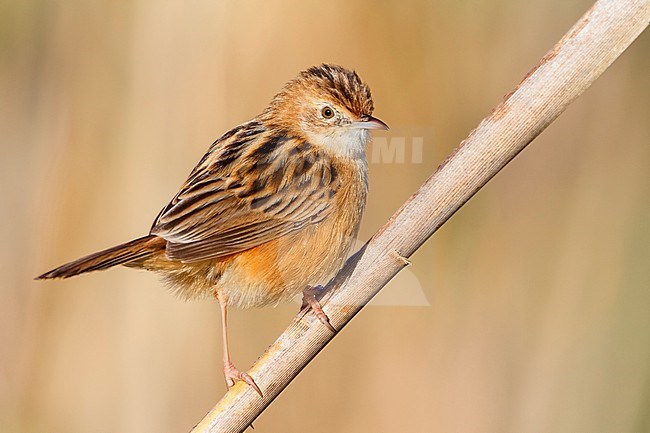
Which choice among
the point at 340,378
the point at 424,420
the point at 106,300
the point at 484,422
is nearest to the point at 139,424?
the point at 106,300

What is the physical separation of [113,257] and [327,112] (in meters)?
1.13

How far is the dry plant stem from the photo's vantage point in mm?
2578

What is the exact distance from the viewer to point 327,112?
12.3 ft

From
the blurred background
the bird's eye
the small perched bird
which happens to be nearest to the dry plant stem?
the small perched bird

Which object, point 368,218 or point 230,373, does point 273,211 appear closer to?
point 230,373

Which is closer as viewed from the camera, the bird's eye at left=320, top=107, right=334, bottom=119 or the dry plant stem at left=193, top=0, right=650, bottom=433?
the dry plant stem at left=193, top=0, right=650, bottom=433

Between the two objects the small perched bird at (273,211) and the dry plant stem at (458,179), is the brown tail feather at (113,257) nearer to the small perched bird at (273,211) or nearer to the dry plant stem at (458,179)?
the small perched bird at (273,211)

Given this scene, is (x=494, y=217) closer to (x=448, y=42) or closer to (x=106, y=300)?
(x=448, y=42)

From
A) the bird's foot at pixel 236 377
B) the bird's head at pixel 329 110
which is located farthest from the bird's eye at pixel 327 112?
the bird's foot at pixel 236 377

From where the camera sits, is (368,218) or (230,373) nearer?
(230,373)

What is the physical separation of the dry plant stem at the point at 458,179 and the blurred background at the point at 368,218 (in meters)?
1.98

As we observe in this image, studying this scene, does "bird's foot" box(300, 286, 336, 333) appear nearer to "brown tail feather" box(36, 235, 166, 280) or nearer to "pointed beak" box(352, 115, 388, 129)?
"brown tail feather" box(36, 235, 166, 280)

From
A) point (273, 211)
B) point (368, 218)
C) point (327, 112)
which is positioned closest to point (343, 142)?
point (327, 112)

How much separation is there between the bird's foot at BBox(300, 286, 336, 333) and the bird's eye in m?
0.76
